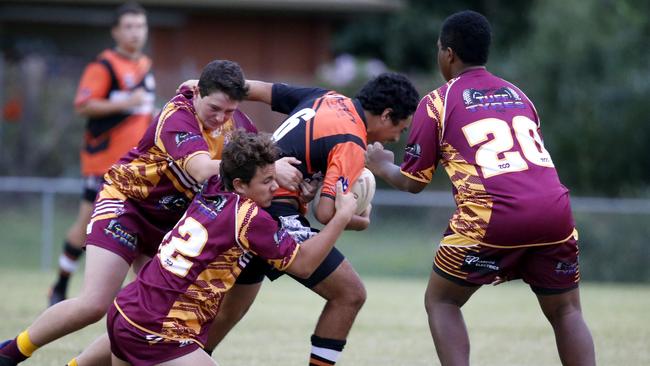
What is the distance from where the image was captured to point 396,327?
355 inches

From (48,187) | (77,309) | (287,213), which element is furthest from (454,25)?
(48,187)

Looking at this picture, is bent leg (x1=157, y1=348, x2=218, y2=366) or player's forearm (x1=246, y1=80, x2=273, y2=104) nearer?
bent leg (x1=157, y1=348, x2=218, y2=366)

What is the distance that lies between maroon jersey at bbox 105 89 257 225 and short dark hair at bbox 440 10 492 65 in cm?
128

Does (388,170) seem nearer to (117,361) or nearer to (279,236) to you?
(279,236)

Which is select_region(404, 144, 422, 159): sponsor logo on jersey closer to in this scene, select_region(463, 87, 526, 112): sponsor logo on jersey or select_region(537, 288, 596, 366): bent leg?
select_region(463, 87, 526, 112): sponsor logo on jersey

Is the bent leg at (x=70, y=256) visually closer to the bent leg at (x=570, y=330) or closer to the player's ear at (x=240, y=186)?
the player's ear at (x=240, y=186)

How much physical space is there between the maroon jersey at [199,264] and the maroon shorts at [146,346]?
26mm

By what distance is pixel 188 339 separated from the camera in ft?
16.1

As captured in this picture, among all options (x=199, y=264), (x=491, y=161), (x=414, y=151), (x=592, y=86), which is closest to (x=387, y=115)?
(x=414, y=151)

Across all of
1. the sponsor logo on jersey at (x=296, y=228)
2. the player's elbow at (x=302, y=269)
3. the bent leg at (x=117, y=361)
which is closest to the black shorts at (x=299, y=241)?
the sponsor logo on jersey at (x=296, y=228)

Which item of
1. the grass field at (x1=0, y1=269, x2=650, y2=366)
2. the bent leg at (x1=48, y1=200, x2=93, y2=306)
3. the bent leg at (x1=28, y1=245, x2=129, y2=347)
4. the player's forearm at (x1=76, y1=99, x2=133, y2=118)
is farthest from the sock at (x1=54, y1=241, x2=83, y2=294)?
the bent leg at (x1=28, y1=245, x2=129, y2=347)

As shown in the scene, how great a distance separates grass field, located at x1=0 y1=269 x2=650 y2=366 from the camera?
7.25 metres

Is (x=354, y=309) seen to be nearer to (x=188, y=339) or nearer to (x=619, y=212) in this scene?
(x=188, y=339)

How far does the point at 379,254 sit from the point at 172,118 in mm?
9161
